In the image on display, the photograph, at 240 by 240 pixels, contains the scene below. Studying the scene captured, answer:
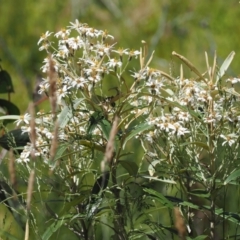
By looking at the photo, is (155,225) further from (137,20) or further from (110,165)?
(137,20)

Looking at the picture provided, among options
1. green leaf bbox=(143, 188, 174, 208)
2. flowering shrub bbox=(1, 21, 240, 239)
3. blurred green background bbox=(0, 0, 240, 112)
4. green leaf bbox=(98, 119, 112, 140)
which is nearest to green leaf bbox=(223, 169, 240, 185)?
flowering shrub bbox=(1, 21, 240, 239)

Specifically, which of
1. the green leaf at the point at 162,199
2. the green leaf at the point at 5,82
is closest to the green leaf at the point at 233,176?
the green leaf at the point at 162,199

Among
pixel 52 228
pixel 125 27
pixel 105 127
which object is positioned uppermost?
pixel 125 27

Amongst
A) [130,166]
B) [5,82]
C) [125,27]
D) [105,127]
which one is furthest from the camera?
[125,27]

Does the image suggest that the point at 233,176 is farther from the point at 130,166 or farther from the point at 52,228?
the point at 52,228

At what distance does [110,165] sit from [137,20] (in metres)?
4.18

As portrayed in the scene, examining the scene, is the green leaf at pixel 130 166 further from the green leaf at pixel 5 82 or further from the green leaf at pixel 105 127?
the green leaf at pixel 5 82

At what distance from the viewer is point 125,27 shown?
15.9 feet

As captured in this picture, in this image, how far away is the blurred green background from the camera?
15.1ft

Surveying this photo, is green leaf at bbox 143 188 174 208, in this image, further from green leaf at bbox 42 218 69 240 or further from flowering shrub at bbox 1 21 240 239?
green leaf at bbox 42 218 69 240

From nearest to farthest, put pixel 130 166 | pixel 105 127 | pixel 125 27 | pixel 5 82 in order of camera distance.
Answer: pixel 105 127
pixel 130 166
pixel 5 82
pixel 125 27

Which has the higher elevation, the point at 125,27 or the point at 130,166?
the point at 125,27

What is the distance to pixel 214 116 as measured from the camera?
65.1 inches

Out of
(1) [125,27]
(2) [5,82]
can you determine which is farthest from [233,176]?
(1) [125,27]
